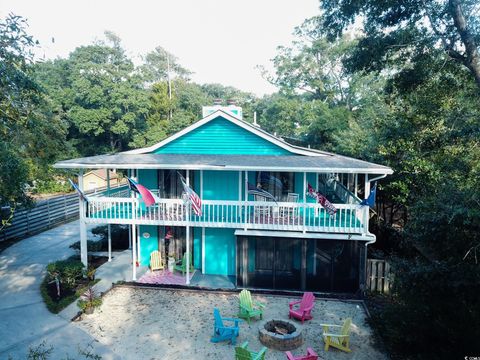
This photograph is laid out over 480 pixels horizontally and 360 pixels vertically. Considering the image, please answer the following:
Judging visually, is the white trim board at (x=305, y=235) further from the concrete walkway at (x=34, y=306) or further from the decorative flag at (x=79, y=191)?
the decorative flag at (x=79, y=191)

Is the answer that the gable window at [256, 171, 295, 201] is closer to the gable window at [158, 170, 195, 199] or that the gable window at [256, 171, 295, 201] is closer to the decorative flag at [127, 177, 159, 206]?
the gable window at [158, 170, 195, 199]

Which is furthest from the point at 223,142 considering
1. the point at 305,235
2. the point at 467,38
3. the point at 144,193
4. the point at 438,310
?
the point at 438,310

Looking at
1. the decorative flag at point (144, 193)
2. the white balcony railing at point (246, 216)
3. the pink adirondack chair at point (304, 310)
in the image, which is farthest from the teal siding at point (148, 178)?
the pink adirondack chair at point (304, 310)

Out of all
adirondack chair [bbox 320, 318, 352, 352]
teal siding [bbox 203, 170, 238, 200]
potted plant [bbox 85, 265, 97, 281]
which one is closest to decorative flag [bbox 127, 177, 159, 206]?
teal siding [bbox 203, 170, 238, 200]

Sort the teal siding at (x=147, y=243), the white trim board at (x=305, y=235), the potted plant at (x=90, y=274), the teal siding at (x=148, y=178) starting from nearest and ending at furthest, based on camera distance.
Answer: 1. the white trim board at (x=305, y=235)
2. the potted plant at (x=90, y=274)
3. the teal siding at (x=148, y=178)
4. the teal siding at (x=147, y=243)

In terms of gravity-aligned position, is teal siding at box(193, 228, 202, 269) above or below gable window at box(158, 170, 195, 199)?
below

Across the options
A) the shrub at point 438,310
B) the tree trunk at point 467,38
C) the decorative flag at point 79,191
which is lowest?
the shrub at point 438,310

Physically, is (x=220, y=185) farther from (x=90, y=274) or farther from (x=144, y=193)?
(x=90, y=274)
